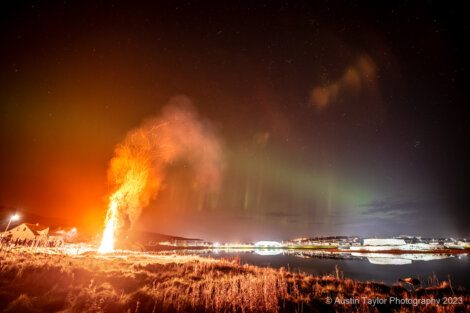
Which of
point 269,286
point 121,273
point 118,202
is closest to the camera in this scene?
point 269,286

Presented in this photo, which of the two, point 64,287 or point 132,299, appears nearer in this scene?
point 132,299

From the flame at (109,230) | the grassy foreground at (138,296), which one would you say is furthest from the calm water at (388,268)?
the flame at (109,230)

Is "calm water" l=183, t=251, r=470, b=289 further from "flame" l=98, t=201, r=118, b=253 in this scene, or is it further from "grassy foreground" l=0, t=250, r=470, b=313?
"flame" l=98, t=201, r=118, b=253

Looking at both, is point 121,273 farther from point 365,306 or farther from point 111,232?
point 111,232

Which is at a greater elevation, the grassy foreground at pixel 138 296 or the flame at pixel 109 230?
the flame at pixel 109 230

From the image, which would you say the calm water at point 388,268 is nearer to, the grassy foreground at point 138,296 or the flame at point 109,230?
the grassy foreground at point 138,296

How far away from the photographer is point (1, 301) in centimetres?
1179

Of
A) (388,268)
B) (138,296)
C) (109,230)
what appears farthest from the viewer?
(388,268)

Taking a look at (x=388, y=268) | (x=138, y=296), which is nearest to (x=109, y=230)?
(x=138, y=296)

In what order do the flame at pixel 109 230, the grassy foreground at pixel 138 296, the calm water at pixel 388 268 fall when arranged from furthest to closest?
the calm water at pixel 388 268
the flame at pixel 109 230
the grassy foreground at pixel 138 296

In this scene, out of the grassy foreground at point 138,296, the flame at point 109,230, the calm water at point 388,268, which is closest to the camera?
the grassy foreground at point 138,296

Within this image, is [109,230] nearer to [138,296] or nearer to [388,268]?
[138,296]

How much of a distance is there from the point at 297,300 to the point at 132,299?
31.1 feet

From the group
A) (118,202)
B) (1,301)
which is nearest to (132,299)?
(1,301)
